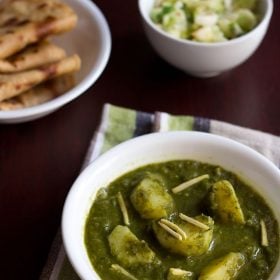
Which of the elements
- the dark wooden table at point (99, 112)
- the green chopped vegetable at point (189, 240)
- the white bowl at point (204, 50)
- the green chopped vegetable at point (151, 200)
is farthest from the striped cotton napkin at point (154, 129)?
the green chopped vegetable at point (189, 240)

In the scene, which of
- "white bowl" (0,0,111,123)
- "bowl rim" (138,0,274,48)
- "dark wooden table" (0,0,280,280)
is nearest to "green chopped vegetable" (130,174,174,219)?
"dark wooden table" (0,0,280,280)

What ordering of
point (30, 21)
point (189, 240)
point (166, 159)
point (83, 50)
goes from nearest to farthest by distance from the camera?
point (189, 240) → point (166, 159) → point (30, 21) → point (83, 50)

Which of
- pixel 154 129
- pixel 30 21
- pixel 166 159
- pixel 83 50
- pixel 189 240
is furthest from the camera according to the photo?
pixel 83 50

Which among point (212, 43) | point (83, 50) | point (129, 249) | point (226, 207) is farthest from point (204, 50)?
point (129, 249)

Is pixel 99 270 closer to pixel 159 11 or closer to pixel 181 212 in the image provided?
pixel 181 212

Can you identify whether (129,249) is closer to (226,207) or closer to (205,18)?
(226,207)
